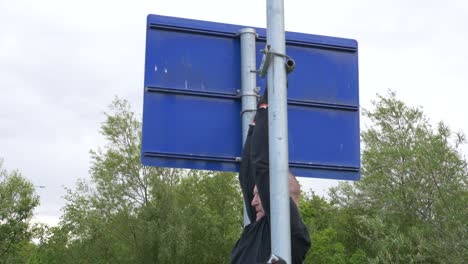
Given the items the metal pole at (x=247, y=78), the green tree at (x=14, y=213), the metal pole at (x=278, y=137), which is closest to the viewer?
the metal pole at (x=278, y=137)

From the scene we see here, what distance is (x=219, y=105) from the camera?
16.1 ft

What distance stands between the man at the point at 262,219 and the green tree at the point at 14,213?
36534mm

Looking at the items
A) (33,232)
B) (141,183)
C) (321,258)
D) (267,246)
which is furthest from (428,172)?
(33,232)

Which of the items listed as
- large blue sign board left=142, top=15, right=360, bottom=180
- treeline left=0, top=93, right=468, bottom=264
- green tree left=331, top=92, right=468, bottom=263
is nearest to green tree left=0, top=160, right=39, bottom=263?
treeline left=0, top=93, right=468, bottom=264

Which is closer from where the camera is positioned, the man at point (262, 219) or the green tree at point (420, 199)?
the man at point (262, 219)

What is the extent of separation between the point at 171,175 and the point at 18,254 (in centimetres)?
1412

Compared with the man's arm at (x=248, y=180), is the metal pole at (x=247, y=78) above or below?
above

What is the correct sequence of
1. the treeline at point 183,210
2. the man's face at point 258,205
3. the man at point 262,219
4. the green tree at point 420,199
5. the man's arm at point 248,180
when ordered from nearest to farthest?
the man at point 262,219 → the man's face at point 258,205 → the man's arm at point 248,180 → the green tree at point 420,199 → the treeline at point 183,210

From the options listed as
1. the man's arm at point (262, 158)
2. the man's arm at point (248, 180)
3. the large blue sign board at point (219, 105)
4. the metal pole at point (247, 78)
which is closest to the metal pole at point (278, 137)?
the man's arm at point (262, 158)

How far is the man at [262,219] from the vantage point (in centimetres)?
323

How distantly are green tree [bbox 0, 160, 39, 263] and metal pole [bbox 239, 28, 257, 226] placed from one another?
35174 millimetres

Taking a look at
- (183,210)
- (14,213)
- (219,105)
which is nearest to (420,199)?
(183,210)

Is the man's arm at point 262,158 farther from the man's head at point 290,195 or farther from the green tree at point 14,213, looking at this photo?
the green tree at point 14,213

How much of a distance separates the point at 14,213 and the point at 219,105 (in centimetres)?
3561
